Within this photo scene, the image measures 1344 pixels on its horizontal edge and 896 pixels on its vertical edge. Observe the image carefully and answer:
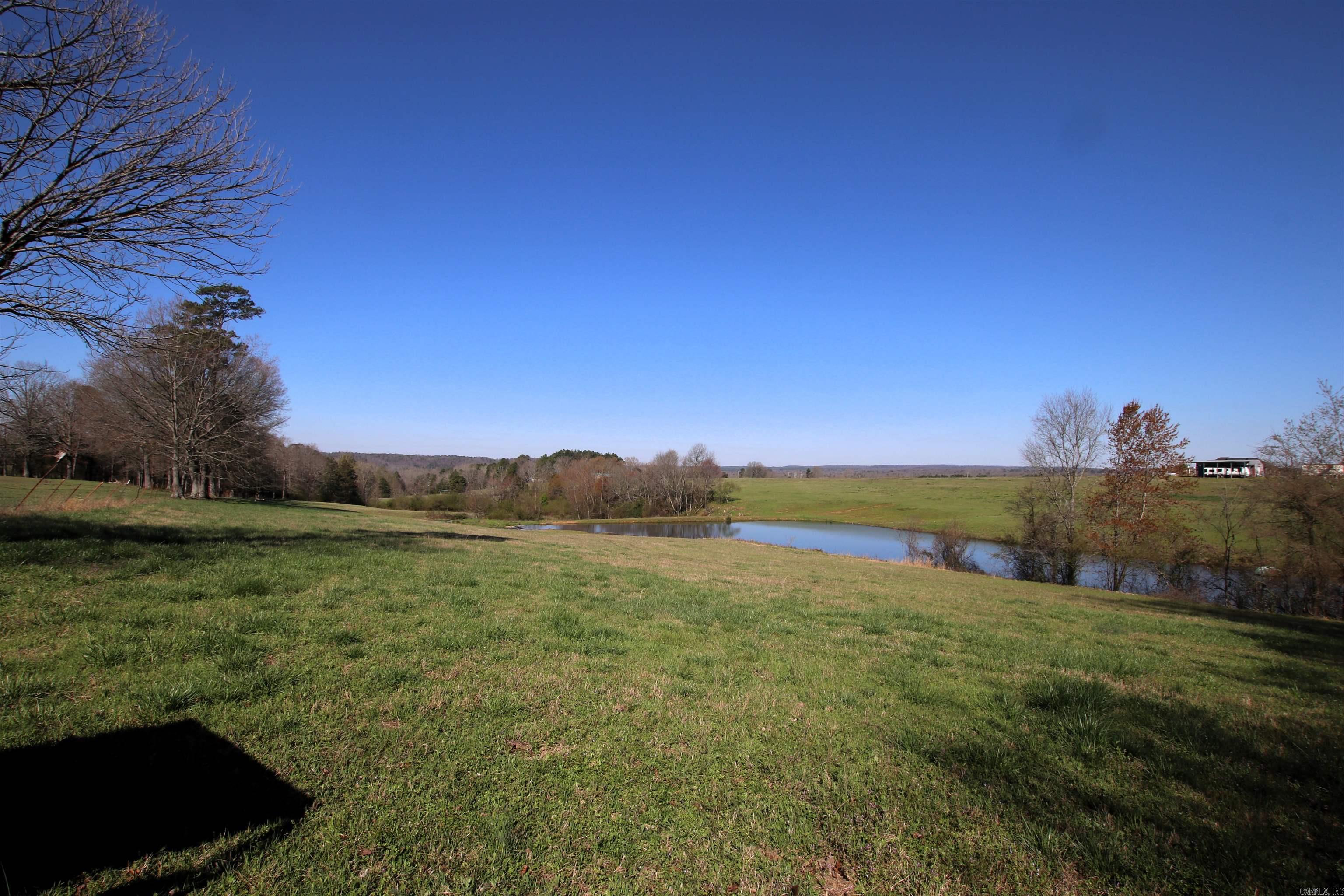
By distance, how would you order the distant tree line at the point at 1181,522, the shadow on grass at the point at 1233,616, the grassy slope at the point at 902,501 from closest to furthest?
the shadow on grass at the point at 1233,616 < the distant tree line at the point at 1181,522 < the grassy slope at the point at 902,501

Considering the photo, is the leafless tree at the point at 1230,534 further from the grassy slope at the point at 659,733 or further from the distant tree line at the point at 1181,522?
the grassy slope at the point at 659,733

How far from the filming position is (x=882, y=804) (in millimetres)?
3387

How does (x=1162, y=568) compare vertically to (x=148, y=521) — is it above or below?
below

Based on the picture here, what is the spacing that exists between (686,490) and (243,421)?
60803 mm

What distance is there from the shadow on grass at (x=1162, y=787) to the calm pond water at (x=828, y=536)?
81.4ft

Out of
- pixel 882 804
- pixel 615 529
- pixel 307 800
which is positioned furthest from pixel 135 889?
pixel 615 529

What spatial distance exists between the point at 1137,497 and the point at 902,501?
54.3 metres

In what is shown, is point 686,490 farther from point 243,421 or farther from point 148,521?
point 148,521

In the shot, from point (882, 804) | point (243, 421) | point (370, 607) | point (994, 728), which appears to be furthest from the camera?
point (243, 421)

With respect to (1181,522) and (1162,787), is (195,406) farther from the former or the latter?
(1181,522)

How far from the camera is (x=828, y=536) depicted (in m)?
53.3

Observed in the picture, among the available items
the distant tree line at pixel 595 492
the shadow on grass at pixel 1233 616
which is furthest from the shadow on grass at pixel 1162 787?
the distant tree line at pixel 595 492

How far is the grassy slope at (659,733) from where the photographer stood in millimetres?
2797

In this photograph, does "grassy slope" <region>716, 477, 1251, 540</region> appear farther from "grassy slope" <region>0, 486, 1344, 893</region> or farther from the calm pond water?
"grassy slope" <region>0, 486, 1344, 893</region>
